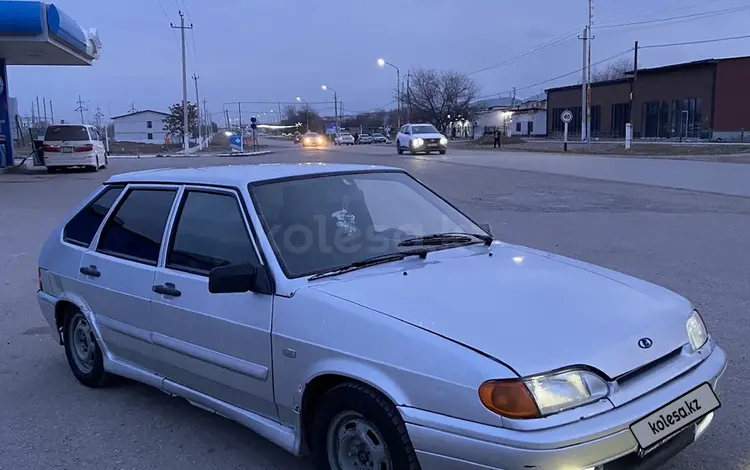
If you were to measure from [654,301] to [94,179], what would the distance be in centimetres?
2228

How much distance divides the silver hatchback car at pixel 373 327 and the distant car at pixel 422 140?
1299 inches

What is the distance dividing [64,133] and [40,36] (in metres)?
4.19

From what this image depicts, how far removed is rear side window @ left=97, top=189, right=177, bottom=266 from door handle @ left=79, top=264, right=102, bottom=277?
0.13 m

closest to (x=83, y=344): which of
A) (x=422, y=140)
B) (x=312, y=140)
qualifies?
(x=422, y=140)

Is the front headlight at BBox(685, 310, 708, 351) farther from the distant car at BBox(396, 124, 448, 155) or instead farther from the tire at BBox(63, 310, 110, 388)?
the distant car at BBox(396, 124, 448, 155)

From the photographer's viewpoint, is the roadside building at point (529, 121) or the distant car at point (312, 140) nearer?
the distant car at point (312, 140)

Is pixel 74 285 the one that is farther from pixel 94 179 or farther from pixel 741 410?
pixel 94 179

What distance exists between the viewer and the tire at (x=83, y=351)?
460cm

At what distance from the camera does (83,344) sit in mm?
4773

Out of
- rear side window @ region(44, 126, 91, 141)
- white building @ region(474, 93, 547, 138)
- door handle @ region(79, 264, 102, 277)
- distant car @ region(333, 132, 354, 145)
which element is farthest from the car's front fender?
white building @ region(474, 93, 547, 138)

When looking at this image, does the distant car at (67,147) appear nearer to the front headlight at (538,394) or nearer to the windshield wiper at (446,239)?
the windshield wiper at (446,239)

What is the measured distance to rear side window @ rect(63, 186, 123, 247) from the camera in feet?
15.3

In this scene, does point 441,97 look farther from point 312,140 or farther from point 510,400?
point 510,400

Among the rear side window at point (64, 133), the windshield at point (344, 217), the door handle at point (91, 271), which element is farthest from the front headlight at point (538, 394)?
the rear side window at point (64, 133)
